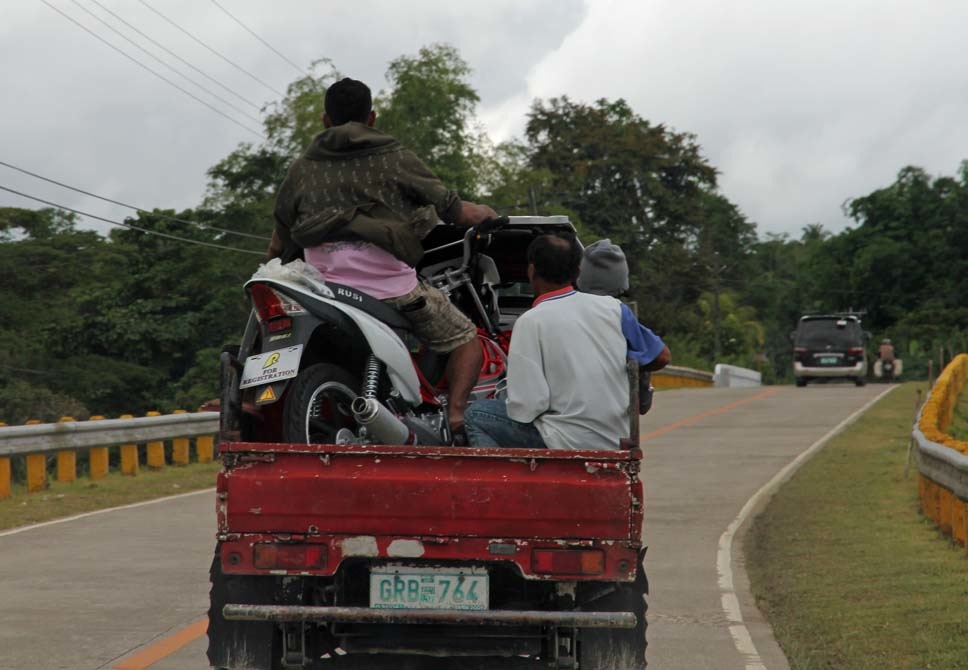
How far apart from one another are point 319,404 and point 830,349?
141 ft

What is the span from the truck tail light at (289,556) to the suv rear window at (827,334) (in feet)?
145

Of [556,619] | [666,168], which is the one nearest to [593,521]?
[556,619]

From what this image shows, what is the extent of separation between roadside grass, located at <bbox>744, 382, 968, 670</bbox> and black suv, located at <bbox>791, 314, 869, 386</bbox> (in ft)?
94.7

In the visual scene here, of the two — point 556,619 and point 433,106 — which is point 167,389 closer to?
point 433,106

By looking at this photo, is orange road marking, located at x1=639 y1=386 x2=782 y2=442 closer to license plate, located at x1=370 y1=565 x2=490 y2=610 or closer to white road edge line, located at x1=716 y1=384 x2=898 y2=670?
white road edge line, located at x1=716 y1=384 x2=898 y2=670

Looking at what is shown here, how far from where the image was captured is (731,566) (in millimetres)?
12508

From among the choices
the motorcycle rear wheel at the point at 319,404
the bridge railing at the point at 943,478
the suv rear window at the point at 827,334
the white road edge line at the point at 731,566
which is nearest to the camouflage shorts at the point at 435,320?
the motorcycle rear wheel at the point at 319,404

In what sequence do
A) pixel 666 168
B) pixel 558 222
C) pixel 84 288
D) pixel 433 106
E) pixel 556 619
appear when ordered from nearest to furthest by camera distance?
pixel 556 619
pixel 558 222
pixel 84 288
pixel 433 106
pixel 666 168

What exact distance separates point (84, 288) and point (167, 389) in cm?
388

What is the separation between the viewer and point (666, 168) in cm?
7569

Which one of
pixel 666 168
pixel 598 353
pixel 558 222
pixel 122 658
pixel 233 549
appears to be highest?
pixel 666 168

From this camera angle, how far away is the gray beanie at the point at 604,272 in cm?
730

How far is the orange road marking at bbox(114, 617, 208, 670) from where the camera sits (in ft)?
26.0

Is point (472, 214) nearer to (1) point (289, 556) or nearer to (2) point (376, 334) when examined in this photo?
(2) point (376, 334)
